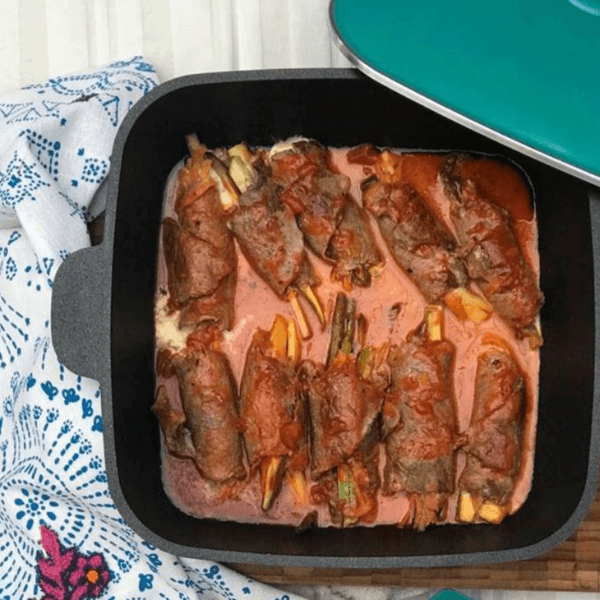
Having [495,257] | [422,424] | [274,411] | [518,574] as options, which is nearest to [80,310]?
[274,411]

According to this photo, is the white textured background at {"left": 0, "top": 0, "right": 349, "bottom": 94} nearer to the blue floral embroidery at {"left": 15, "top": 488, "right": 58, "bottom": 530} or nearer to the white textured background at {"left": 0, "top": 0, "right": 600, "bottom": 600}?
the white textured background at {"left": 0, "top": 0, "right": 600, "bottom": 600}

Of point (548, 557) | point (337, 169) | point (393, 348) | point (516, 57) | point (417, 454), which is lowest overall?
point (548, 557)

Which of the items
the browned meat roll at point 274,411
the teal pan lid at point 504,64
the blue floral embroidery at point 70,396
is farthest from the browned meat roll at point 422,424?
the blue floral embroidery at point 70,396

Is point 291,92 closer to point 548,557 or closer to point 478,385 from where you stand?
point 478,385

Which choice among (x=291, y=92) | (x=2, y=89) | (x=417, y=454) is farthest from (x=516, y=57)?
(x=2, y=89)

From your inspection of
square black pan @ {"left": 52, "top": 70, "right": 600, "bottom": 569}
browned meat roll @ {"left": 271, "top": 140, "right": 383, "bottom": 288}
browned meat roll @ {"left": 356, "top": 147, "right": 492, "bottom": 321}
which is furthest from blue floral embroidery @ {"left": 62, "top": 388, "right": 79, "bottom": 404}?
browned meat roll @ {"left": 356, "top": 147, "right": 492, "bottom": 321}

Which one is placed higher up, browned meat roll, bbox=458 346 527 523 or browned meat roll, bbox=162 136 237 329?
browned meat roll, bbox=162 136 237 329

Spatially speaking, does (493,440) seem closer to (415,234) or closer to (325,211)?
(415,234)
